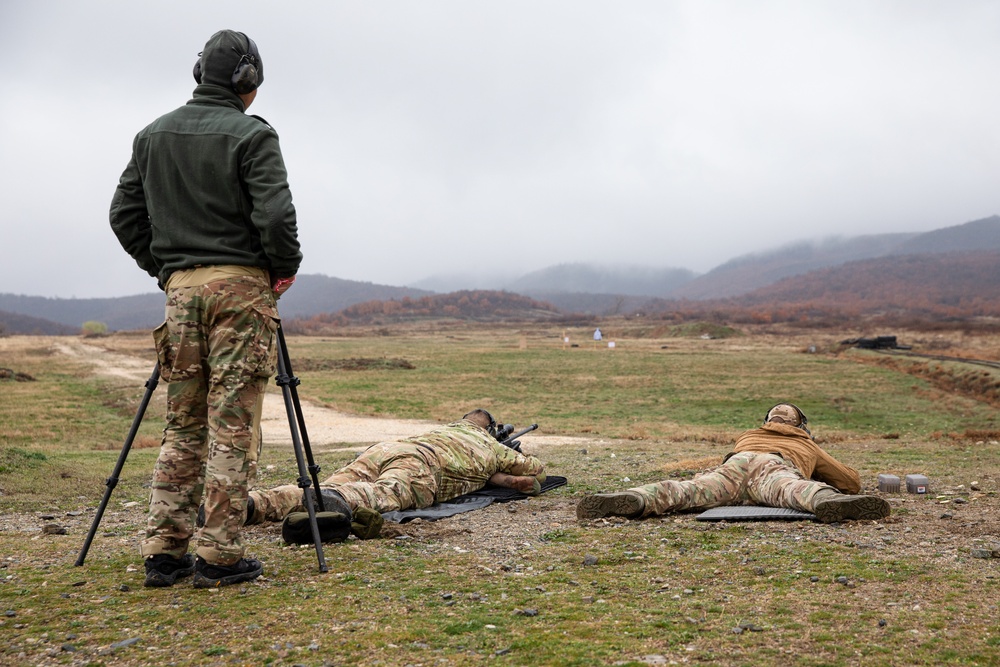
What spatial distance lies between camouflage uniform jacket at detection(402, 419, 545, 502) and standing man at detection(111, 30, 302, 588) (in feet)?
11.3

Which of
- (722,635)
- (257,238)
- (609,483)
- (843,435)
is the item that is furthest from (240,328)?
(843,435)

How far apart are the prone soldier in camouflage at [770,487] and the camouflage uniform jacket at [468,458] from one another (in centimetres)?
159

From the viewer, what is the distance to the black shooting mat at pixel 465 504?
7.99 metres

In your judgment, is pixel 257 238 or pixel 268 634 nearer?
pixel 268 634

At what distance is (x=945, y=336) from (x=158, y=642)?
9180 centimetres

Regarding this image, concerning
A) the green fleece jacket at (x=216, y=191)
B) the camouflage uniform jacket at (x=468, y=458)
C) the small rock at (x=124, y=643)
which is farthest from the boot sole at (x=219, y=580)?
the camouflage uniform jacket at (x=468, y=458)

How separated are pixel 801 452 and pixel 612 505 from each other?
2.38 m

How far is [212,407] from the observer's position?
527 centimetres

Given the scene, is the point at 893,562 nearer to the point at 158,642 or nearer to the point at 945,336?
the point at 158,642

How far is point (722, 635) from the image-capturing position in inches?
166

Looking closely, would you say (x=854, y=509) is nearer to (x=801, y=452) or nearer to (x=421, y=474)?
(x=801, y=452)

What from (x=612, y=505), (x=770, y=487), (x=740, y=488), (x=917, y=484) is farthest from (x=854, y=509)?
(x=917, y=484)

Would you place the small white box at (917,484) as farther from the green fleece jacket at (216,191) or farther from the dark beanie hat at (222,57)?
the dark beanie hat at (222,57)

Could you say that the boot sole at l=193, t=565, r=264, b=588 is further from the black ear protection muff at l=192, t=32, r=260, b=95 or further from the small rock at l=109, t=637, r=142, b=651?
the black ear protection muff at l=192, t=32, r=260, b=95
